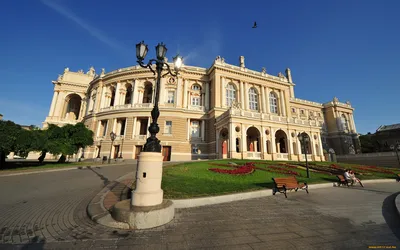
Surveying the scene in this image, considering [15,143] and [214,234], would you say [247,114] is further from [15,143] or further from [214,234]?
A: [15,143]

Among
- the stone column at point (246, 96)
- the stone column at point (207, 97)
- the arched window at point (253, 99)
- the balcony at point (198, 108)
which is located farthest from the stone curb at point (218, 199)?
the arched window at point (253, 99)

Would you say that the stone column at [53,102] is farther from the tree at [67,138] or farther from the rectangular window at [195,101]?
the rectangular window at [195,101]

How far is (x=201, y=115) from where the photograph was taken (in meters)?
28.4

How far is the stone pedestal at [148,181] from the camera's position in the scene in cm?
425

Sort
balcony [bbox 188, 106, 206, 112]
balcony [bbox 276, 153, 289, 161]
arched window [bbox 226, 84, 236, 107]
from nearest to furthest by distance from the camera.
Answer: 1. balcony [bbox 276, 153, 289, 161]
2. balcony [bbox 188, 106, 206, 112]
3. arched window [bbox 226, 84, 236, 107]

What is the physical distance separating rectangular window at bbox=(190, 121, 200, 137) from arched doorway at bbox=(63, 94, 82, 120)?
3334 cm

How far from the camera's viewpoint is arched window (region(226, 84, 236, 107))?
29.4 meters

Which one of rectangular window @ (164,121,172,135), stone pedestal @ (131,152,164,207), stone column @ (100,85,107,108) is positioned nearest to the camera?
stone pedestal @ (131,152,164,207)

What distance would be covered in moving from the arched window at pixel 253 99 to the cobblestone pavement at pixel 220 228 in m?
26.5

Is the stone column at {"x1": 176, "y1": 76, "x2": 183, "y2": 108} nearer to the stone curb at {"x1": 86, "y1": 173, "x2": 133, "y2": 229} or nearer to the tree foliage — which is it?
the tree foliage

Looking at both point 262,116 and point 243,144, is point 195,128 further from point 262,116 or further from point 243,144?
point 262,116

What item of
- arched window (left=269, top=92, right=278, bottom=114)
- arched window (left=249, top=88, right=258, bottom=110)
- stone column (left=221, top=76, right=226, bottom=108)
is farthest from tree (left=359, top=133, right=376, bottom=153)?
stone column (left=221, top=76, right=226, bottom=108)

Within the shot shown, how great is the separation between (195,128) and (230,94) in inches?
370

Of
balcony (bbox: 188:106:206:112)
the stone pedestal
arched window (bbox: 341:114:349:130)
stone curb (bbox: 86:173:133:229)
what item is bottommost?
stone curb (bbox: 86:173:133:229)
